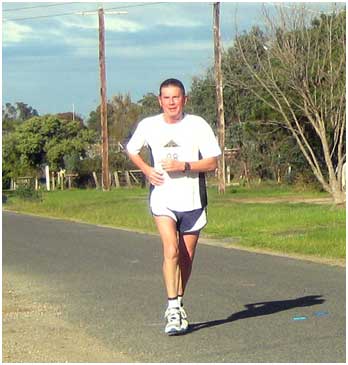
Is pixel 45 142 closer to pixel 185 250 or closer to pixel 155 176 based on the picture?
pixel 185 250

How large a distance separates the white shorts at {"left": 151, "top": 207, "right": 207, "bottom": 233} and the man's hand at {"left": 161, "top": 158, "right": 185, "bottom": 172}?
0.36m

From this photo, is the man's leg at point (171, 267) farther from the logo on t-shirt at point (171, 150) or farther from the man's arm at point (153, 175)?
the logo on t-shirt at point (171, 150)

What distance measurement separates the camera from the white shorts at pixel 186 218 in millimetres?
8492

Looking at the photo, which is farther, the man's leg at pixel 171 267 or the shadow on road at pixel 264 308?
the shadow on road at pixel 264 308

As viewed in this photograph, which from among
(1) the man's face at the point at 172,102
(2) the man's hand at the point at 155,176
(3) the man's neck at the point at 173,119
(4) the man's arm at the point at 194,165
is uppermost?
(1) the man's face at the point at 172,102

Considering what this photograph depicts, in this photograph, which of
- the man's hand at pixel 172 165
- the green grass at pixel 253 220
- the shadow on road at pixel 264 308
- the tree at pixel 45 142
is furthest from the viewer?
the tree at pixel 45 142

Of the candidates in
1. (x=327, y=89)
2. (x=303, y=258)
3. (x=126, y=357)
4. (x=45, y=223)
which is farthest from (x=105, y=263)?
(x=327, y=89)

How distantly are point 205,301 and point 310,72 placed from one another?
2001cm

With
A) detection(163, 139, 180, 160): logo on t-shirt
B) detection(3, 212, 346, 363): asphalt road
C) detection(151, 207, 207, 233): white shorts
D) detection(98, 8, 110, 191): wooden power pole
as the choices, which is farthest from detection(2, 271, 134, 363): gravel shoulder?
detection(98, 8, 110, 191): wooden power pole

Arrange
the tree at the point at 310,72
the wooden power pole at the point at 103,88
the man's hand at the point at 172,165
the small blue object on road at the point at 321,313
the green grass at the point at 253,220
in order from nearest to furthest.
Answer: the man's hand at the point at 172,165 < the small blue object on road at the point at 321,313 < the green grass at the point at 253,220 < the tree at the point at 310,72 < the wooden power pole at the point at 103,88

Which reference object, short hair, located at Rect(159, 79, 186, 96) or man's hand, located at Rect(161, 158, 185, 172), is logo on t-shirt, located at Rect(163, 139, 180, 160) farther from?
short hair, located at Rect(159, 79, 186, 96)

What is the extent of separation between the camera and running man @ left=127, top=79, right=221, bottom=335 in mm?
8445

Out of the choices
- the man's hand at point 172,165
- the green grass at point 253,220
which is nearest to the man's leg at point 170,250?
the man's hand at point 172,165

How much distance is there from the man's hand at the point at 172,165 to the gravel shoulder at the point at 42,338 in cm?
150
